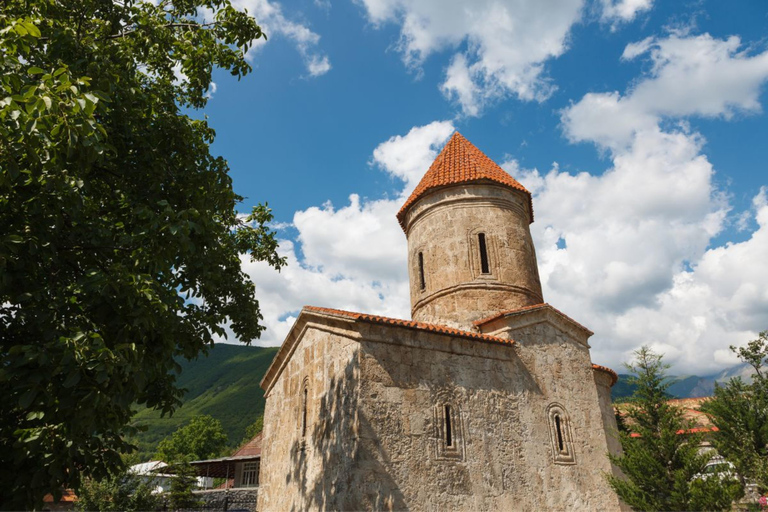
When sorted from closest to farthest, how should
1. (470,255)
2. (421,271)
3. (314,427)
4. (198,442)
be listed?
(314,427)
(470,255)
(421,271)
(198,442)

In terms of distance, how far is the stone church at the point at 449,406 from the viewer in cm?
777

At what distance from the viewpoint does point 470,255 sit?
12516 mm

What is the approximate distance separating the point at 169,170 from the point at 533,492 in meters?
8.43

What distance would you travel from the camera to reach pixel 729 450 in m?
10.1

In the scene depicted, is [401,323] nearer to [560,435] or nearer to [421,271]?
[560,435]

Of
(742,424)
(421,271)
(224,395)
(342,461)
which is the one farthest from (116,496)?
(224,395)

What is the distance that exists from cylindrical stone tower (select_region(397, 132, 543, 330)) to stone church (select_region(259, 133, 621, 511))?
0.05 m

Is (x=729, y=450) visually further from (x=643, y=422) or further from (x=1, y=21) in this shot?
(x=1, y=21)

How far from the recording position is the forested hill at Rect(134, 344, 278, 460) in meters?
69.8

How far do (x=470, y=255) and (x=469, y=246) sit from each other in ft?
0.86

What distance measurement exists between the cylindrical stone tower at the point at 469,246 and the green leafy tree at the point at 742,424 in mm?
4660

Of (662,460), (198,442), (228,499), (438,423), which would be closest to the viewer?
(662,460)

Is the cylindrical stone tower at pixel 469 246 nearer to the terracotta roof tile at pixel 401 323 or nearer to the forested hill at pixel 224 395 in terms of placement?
the terracotta roof tile at pixel 401 323

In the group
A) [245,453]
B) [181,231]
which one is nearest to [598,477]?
[181,231]
